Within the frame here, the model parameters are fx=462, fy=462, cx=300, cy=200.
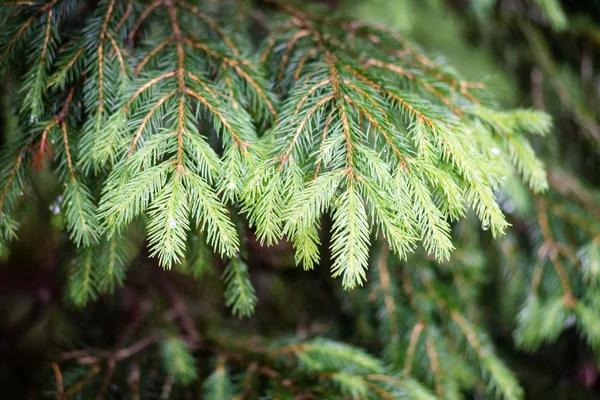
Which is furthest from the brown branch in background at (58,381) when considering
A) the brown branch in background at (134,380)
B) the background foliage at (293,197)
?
the brown branch in background at (134,380)

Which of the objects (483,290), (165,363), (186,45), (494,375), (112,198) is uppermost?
(186,45)

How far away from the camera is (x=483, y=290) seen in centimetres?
240

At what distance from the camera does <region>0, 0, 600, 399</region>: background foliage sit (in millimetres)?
963

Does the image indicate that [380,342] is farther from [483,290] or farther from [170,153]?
[170,153]

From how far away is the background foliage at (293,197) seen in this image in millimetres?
963

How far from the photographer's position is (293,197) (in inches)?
36.0

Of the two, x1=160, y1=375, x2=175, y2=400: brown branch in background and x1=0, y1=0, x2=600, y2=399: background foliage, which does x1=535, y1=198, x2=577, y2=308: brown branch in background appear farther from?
x1=160, y1=375, x2=175, y2=400: brown branch in background

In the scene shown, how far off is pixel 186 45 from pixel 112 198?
1.75ft

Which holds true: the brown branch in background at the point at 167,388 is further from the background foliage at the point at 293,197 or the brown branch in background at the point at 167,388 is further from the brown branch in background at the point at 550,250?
the brown branch in background at the point at 550,250

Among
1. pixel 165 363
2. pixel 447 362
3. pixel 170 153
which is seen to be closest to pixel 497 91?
pixel 447 362

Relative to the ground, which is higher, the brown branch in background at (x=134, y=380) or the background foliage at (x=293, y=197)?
the background foliage at (x=293, y=197)

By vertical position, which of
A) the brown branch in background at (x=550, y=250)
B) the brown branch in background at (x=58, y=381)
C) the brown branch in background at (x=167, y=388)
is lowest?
the brown branch in background at (x=167, y=388)

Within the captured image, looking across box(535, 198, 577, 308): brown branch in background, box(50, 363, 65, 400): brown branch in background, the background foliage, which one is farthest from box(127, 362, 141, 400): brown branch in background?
box(535, 198, 577, 308): brown branch in background

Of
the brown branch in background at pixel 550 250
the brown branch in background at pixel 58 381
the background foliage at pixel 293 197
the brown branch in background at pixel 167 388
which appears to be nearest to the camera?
the background foliage at pixel 293 197
